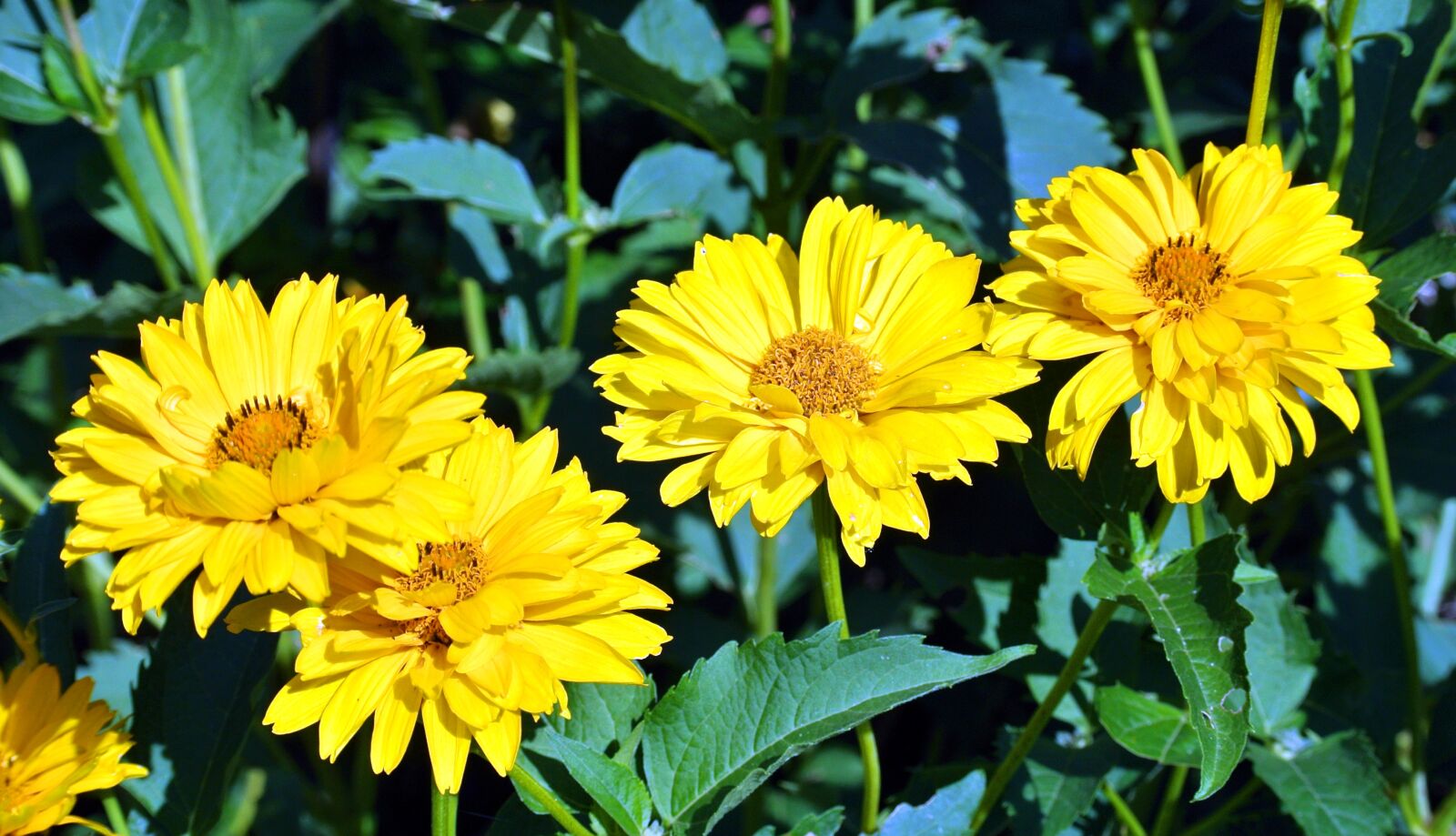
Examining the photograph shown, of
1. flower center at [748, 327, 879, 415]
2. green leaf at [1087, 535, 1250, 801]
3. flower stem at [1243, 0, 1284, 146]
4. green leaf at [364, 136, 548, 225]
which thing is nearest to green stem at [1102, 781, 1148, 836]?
green leaf at [1087, 535, 1250, 801]

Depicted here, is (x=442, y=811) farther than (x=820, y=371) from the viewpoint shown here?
No

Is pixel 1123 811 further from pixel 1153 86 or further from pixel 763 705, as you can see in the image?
pixel 1153 86

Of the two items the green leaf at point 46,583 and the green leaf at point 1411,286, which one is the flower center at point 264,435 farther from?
the green leaf at point 1411,286

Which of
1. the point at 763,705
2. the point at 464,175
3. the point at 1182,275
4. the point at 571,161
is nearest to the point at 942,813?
the point at 763,705

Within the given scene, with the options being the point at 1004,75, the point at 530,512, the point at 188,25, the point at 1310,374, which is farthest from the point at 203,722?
the point at 1004,75

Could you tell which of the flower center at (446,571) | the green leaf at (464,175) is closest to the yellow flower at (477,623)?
the flower center at (446,571)

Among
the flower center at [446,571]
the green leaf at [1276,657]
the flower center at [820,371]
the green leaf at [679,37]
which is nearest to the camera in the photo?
the flower center at [446,571]
